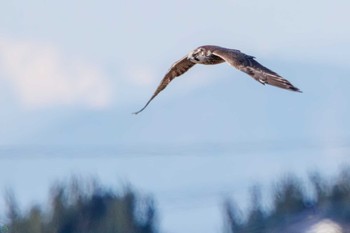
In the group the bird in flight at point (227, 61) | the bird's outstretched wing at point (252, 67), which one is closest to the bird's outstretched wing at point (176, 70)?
the bird in flight at point (227, 61)

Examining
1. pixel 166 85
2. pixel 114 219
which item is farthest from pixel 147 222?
pixel 166 85

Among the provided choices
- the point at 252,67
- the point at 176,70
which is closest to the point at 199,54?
the point at 176,70

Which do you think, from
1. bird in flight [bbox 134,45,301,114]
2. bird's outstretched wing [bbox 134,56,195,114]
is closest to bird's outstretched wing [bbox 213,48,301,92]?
bird in flight [bbox 134,45,301,114]

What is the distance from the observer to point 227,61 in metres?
16.2

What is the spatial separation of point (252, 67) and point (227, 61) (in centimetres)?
36

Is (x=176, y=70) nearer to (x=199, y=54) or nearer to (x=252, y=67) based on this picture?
(x=199, y=54)

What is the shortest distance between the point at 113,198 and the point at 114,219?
3.04 ft

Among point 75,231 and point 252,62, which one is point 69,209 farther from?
point 252,62

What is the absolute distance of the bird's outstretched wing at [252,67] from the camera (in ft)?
49.9

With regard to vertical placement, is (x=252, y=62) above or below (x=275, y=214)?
above

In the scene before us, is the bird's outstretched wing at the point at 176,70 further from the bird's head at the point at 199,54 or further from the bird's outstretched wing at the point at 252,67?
the bird's outstretched wing at the point at 252,67

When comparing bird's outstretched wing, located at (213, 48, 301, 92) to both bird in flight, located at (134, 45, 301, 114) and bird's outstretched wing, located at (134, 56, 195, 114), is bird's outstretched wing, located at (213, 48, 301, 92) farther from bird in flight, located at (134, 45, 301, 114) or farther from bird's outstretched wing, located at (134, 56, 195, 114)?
bird's outstretched wing, located at (134, 56, 195, 114)

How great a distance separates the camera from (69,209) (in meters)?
29.4

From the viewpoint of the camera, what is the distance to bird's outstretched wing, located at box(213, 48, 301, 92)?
15.2 m
